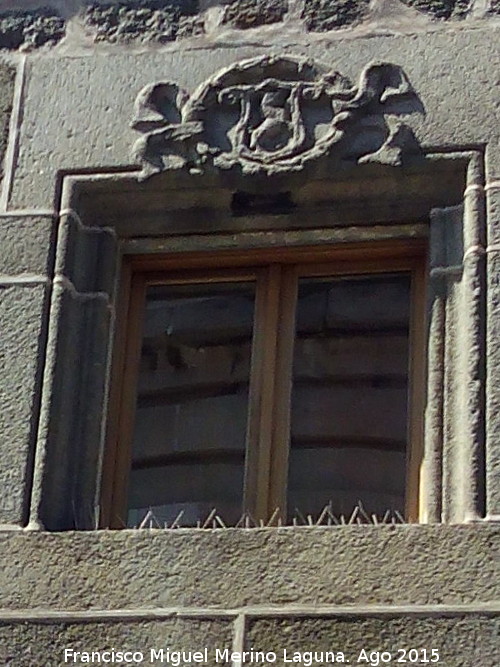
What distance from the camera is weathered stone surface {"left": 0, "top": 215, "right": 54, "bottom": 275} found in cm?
601

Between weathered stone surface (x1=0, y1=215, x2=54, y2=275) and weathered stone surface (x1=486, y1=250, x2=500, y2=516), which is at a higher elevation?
weathered stone surface (x1=0, y1=215, x2=54, y2=275)

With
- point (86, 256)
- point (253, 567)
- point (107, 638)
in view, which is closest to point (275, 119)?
point (86, 256)

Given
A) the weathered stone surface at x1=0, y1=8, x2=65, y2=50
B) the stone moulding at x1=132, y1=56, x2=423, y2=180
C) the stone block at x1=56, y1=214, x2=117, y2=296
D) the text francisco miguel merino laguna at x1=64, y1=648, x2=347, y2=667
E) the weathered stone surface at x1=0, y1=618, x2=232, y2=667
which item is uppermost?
the weathered stone surface at x1=0, y1=8, x2=65, y2=50

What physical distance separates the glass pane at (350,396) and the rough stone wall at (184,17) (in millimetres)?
747

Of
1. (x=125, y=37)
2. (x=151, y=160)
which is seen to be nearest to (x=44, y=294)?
(x=151, y=160)

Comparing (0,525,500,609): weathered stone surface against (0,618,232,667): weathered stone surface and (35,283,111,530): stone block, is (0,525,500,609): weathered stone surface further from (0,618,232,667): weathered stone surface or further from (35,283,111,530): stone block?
(35,283,111,530): stone block

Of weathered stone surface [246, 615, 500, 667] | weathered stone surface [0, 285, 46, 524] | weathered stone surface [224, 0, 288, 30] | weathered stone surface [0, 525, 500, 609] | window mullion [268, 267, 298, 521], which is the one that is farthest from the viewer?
weathered stone surface [224, 0, 288, 30]

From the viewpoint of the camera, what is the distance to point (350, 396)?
19.5 feet

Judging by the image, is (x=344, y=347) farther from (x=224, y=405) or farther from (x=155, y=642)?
(x=155, y=642)

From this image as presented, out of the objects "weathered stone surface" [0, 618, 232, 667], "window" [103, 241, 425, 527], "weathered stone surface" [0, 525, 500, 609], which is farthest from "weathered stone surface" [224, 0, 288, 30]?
"weathered stone surface" [0, 618, 232, 667]

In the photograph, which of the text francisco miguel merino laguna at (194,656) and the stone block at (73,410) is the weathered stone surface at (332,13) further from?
the text francisco miguel merino laguna at (194,656)

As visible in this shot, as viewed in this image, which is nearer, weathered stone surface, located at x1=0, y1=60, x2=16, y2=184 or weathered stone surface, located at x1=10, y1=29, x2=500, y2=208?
weathered stone surface, located at x1=10, y1=29, x2=500, y2=208

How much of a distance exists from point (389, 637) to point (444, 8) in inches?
73.9

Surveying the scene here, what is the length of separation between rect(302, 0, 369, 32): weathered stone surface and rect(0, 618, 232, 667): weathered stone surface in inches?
71.0
